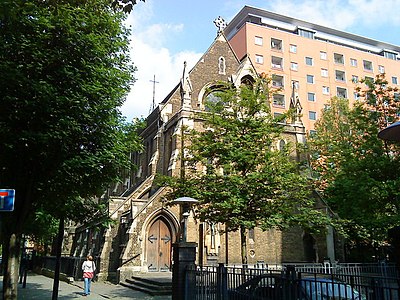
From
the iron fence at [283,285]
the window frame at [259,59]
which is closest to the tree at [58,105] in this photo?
the iron fence at [283,285]

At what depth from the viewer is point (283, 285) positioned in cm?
675

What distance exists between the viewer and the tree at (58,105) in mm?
9875

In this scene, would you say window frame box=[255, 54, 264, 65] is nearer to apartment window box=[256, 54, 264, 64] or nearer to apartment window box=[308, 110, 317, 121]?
apartment window box=[256, 54, 264, 64]

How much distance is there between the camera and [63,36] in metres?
10.5

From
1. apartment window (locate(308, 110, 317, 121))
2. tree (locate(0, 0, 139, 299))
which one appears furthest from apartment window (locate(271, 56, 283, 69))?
tree (locate(0, 0, 139, 299))

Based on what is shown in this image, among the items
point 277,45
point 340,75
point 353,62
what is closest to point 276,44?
point 277,45

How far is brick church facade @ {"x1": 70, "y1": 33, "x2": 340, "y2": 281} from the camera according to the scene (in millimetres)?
23500

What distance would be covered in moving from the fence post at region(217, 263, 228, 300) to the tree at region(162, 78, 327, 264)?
501cm

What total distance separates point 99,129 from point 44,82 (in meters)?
2.18

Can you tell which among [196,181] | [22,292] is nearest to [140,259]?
[22,292]

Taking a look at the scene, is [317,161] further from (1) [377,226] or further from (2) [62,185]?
(2) [62,185]

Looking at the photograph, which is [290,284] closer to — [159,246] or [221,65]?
[159,246]

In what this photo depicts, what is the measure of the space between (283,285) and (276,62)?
49.3 m

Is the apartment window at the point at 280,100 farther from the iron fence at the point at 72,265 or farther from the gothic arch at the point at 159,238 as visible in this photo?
the iron fence at the point at 72,265
